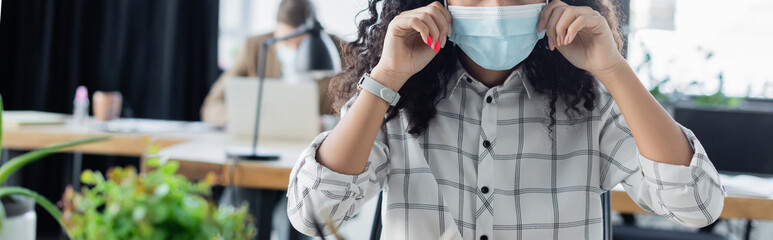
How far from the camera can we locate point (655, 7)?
11.3 feet

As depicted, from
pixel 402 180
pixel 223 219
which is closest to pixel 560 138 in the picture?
pixel 402 180

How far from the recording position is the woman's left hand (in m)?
0.96

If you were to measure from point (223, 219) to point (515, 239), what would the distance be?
66 centimetres

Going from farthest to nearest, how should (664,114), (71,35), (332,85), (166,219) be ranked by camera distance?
1. (71,35)
2. (332,85)
3. (664,114)
4. (166,219)

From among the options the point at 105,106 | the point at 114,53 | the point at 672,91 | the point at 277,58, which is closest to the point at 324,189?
the point at 672,91

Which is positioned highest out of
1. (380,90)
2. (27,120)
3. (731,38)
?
(731,38)

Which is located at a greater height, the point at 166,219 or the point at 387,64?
the point at 387,64

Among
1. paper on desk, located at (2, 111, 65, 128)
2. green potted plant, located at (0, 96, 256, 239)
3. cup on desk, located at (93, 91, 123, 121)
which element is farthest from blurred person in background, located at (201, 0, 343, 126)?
green potted plant, located at (0, 96, 256, 239)

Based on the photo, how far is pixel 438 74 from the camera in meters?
1.18

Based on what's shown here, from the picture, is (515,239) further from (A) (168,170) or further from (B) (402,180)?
(A) (168,170)

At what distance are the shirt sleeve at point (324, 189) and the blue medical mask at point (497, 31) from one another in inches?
9.6

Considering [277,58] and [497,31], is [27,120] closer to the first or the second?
[277,58]

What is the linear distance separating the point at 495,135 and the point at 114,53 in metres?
3.41

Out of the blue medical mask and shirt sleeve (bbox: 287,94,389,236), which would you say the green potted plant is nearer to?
shirt sleeve (bbox: 287,94,389,236)
